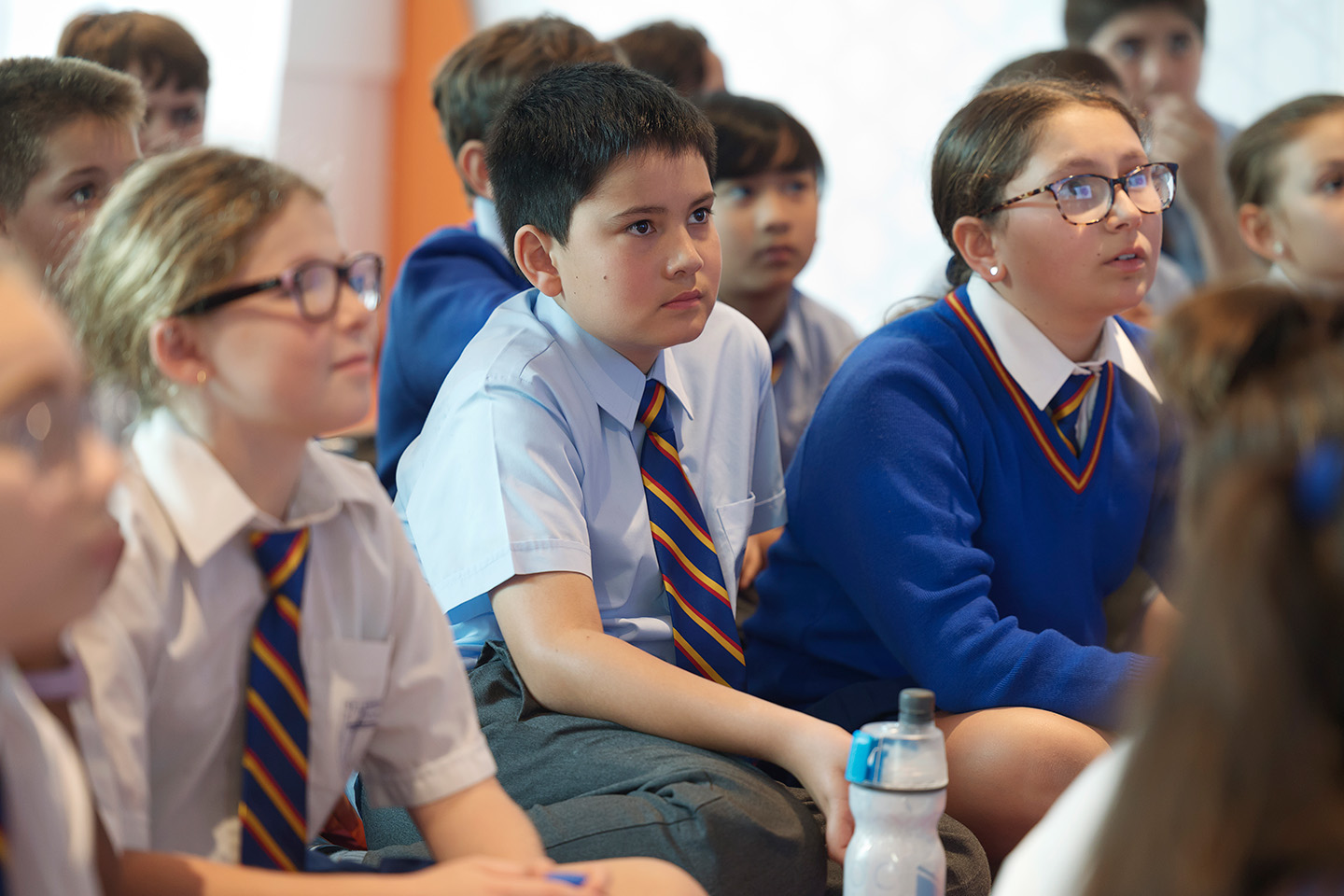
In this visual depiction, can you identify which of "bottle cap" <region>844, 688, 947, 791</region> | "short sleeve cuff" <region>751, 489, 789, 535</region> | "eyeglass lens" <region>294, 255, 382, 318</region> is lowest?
"bottle cap" <region>844, 688, 947, 791</region>

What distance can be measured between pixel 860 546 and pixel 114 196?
2.83ft

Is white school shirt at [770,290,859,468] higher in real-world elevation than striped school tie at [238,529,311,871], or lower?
higher

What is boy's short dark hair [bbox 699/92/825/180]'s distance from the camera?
2.34 meters

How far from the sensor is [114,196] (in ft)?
3.47

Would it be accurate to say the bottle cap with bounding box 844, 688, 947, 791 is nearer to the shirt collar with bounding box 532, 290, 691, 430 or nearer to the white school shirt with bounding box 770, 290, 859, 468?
the shirt collar with bounding box 532, 290, 691, 430

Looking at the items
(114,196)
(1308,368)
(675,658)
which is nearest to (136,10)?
(114,196)

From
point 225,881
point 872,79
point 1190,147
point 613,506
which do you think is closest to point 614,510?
point 613,506

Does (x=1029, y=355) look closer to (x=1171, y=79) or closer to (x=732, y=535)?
(x=732, y=535)

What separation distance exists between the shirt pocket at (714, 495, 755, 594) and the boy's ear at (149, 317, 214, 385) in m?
0.72

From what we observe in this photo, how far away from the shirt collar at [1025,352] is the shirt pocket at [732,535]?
363mm

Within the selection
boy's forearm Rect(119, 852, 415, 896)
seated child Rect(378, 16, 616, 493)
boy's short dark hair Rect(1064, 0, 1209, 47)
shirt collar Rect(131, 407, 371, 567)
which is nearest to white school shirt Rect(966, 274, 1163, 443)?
seated child Rect(378, 16, 616, 493)

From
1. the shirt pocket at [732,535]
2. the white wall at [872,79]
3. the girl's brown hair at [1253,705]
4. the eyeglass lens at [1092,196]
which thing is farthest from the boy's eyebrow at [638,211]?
the white wall at [872,79]

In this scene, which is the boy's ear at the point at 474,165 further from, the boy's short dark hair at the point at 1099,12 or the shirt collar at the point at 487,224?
the boy's short dark hair at the point at 1099,12

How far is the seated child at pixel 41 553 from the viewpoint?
708mm
